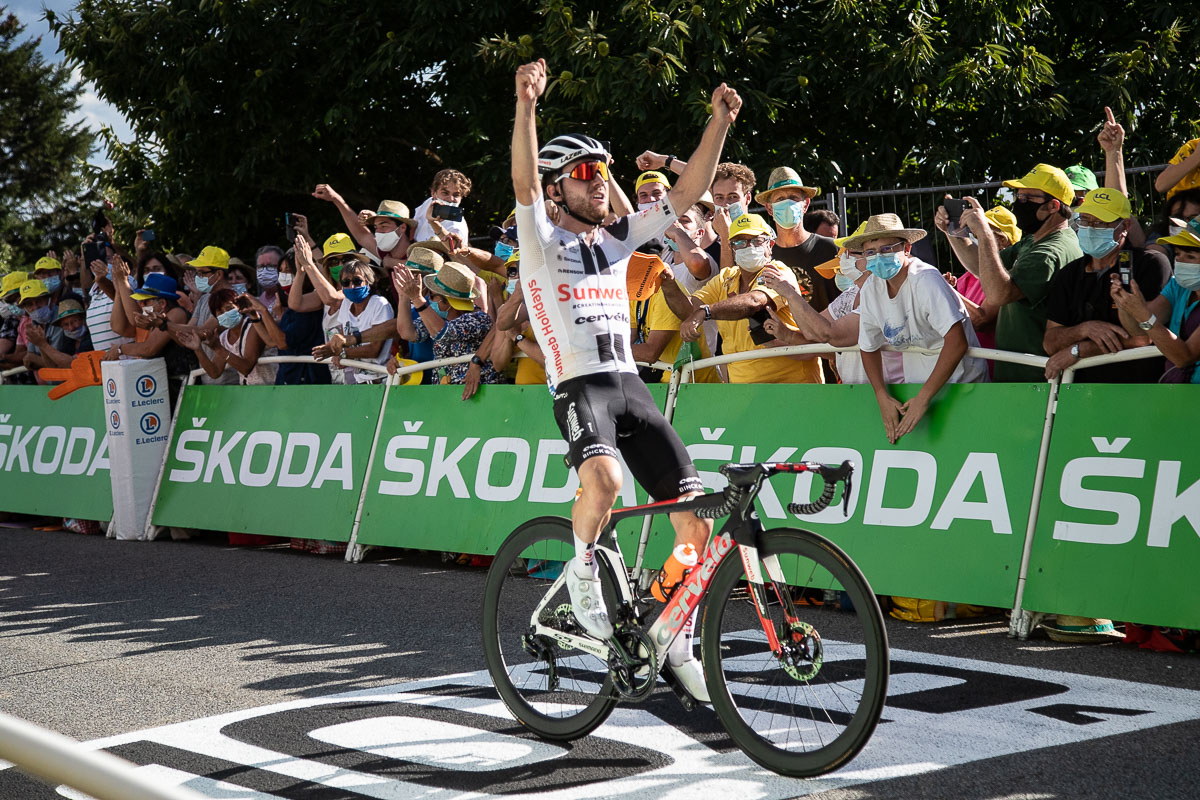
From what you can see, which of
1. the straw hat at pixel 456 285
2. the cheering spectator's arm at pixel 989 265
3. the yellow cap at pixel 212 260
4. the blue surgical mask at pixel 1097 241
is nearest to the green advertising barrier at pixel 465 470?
the straw hat at pixel 456 285

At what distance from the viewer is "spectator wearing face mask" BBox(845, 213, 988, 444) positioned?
705 cm

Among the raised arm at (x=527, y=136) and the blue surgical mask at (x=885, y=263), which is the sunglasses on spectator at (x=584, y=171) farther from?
the blue surgical mask at (x=885, y=263)

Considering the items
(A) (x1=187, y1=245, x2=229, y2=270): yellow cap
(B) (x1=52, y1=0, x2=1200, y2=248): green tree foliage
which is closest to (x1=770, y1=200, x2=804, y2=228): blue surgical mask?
(B) (x1=52, y1=0, x2=1200, y2=248): green tree foliage

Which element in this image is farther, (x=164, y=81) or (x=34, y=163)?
(x=34, y=163)

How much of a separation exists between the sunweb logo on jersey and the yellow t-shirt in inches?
233

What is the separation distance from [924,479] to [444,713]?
10.2 ft

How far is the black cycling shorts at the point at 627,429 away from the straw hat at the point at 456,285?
494cm

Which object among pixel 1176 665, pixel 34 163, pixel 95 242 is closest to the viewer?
pixel 1176 665

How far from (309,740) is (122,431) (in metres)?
7.71

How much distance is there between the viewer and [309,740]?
194 inches

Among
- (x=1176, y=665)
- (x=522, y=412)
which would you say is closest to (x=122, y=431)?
(x=522, y=412)

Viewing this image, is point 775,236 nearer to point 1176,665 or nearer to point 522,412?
point 522,412

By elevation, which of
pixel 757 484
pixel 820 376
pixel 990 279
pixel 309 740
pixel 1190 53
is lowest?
pixel 309 740

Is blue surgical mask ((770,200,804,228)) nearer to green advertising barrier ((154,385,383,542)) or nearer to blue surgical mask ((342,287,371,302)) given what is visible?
green advertising barrier ((154,385,383,542))
